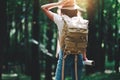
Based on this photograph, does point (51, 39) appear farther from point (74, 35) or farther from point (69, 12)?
point (74, 35)

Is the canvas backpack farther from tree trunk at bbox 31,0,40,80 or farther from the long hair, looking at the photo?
tree trunk at bbox 31,0,40,80

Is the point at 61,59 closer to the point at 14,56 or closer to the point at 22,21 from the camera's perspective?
the point at 22,21

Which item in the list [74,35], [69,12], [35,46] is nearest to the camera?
[74,35]

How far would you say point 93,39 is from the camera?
23703 millimetres

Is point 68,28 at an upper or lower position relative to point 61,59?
upper

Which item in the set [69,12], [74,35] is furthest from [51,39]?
[74,35]

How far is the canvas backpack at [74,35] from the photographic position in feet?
23.1

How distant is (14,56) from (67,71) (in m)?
37.9

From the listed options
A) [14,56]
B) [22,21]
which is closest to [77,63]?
[22,21]

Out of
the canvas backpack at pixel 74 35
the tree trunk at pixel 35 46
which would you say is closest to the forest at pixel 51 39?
the tree trunk at pixel 35 46

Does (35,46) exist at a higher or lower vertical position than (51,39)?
higher

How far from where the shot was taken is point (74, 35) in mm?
7098

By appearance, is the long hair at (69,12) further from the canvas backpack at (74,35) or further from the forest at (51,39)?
the forest at (51,39)

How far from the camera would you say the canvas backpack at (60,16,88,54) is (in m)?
7.04
